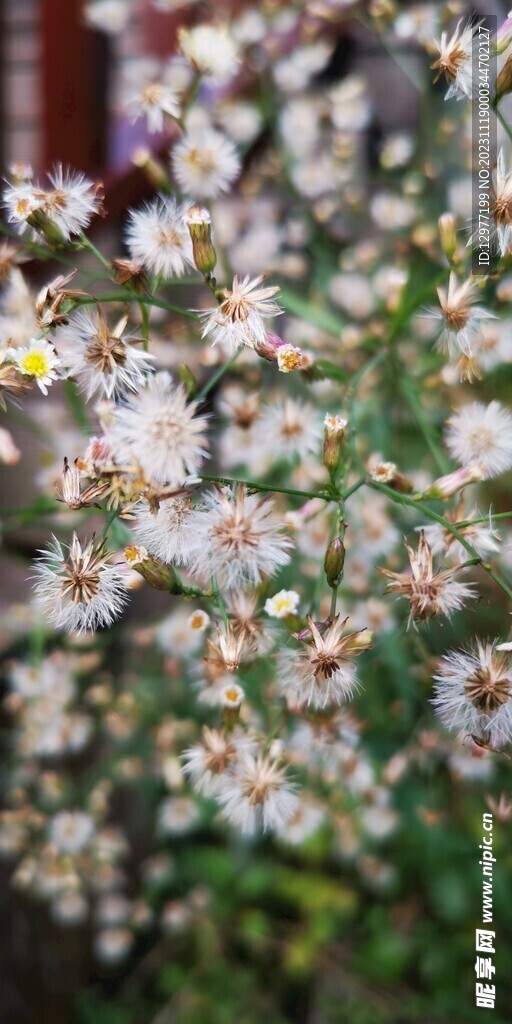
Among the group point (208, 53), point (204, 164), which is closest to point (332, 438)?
point (204, 164)

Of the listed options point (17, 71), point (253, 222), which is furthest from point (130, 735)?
point (17, 71)

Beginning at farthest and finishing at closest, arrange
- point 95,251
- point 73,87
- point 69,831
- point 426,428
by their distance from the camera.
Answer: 1. point 73,87
2. point 69,831
3. point 426,428
4. point 95,251

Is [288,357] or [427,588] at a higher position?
[288,357]

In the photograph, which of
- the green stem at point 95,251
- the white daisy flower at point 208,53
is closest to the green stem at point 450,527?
the green stem at point 95,251

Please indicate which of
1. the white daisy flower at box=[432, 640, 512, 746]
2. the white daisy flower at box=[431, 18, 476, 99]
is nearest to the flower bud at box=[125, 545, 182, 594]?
the white daisy flower at box=[432, 640, 512, 746]

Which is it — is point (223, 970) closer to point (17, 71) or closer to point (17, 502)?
point (17, 502)

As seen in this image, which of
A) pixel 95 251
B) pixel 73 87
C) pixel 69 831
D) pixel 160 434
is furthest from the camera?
pixel 73 87

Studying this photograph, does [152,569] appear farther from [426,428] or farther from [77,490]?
[426,428]

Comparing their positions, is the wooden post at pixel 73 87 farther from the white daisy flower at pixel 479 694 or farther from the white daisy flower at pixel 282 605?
the white daisy flower at pixel 479 694
